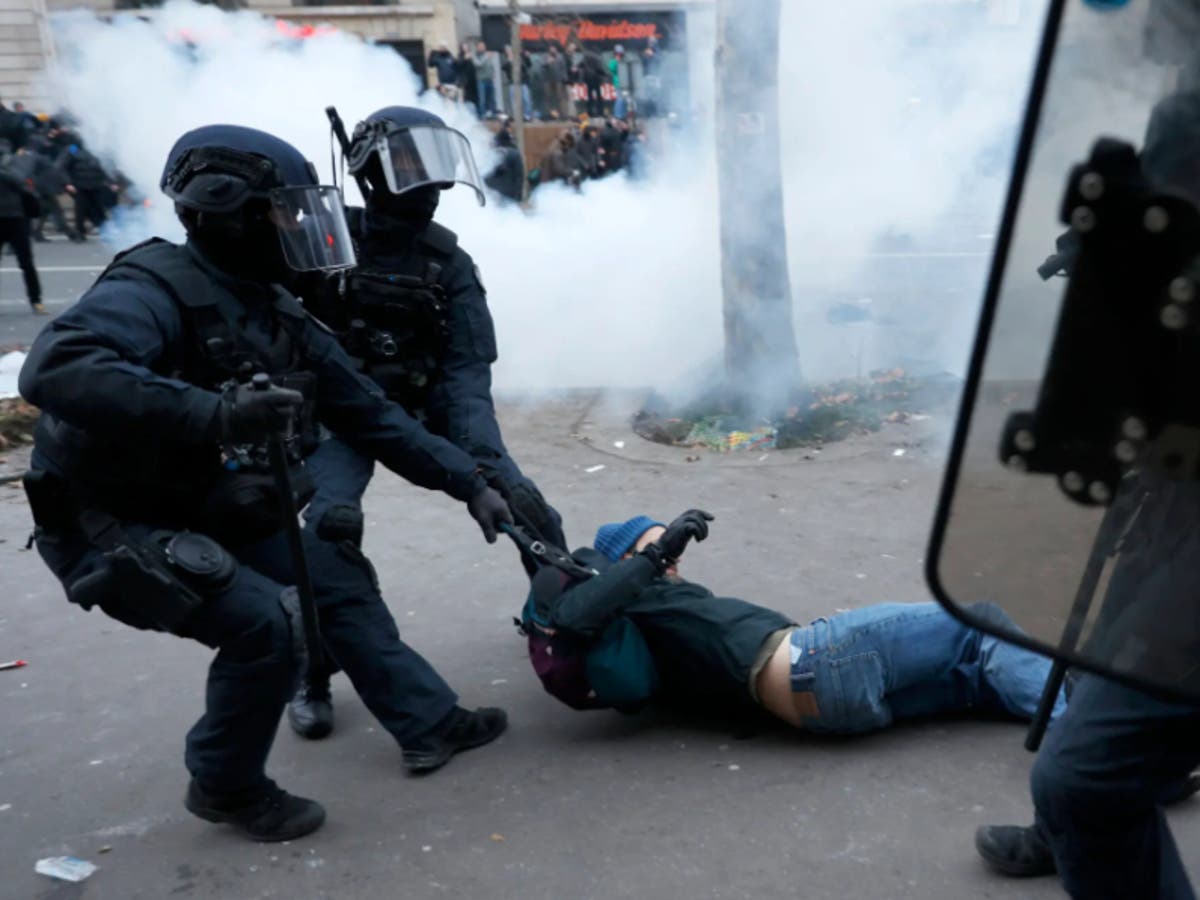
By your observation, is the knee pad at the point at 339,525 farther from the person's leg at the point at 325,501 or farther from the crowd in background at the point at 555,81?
the crowd in background at the point at 555,81

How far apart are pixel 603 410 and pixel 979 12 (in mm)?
4977

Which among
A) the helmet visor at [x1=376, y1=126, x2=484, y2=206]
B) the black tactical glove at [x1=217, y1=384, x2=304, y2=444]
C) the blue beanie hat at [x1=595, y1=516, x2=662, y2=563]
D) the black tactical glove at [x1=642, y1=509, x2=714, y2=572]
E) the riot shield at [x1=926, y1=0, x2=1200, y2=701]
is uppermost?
the riot shield at [x1=926, y1=0, x2=1200, y2=701]

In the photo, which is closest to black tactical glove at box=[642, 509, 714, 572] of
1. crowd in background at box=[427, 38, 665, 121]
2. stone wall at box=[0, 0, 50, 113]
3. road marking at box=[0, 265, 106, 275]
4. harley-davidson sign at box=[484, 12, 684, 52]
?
road marking at box=[0, 265, 106, 275]

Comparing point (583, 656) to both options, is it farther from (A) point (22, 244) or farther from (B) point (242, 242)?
(A) point (22, 244)

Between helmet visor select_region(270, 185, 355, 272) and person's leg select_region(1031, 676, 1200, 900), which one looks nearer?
person's leg select_region(1031, 676, 1200, 900)

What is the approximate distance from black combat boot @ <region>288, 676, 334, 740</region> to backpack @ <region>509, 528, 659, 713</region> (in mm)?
679

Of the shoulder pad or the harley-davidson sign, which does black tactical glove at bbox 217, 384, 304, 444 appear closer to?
the shoulder pad

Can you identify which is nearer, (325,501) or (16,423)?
(325,501)

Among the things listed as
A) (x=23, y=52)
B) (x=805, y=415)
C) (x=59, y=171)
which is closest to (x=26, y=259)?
(x=59, y=171)

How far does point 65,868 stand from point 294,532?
1.02m

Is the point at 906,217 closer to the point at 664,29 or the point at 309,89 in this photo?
the point at 309,89

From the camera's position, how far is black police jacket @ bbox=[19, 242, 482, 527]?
238 cm

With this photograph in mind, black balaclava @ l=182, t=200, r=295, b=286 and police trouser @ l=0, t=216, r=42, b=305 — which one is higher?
black balaclava @ l=182, t=200, r=295, b=286

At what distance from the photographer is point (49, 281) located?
42.5ft
